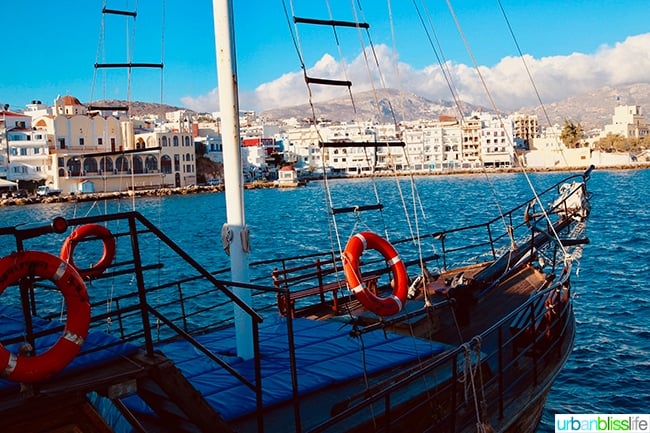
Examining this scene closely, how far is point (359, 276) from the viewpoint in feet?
25.0

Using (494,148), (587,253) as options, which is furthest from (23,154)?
(494,148)

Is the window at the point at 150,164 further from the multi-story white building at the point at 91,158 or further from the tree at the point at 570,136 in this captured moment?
the tree at the point at 570,136

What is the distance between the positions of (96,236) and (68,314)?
4.58 meters

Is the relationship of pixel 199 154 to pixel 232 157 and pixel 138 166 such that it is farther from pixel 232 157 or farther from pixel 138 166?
pixel 232 157

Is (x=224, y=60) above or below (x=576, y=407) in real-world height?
above

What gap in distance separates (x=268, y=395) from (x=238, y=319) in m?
1.47

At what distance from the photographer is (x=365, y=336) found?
8930 mm

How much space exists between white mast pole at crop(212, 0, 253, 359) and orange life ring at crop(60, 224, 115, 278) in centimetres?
180

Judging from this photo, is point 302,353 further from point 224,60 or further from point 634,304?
point 634,304

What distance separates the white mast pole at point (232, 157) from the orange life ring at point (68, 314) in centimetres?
345

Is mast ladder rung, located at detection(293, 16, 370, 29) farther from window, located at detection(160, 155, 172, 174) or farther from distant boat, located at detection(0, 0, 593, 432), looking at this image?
window, located at detection(160, 155, 172, 174)

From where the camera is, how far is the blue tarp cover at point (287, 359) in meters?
6.82

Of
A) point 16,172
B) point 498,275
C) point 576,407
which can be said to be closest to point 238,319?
point 498,275

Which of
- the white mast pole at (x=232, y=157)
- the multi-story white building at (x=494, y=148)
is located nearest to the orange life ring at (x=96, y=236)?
the white mast pole at (x=232, y=157)
